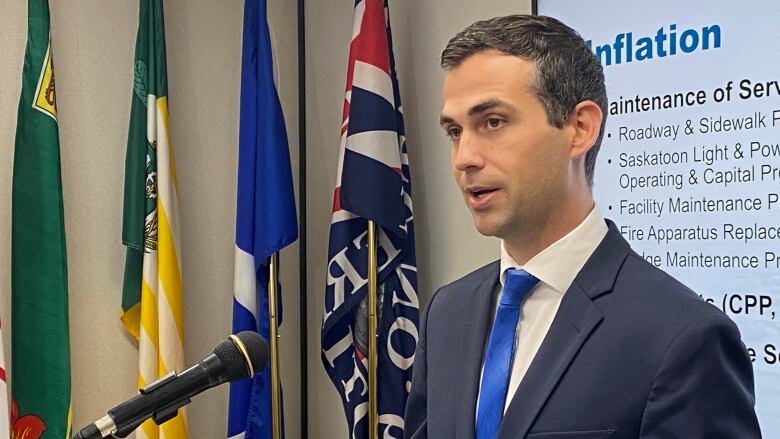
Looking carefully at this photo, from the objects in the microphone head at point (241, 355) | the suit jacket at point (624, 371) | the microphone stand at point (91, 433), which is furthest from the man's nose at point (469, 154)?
the microphone stand at point (91, 433)

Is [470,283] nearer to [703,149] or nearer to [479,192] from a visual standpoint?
[479,192]

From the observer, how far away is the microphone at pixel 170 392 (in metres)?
1.18

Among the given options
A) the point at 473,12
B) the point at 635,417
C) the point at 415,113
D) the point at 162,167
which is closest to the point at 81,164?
the point at 162,167

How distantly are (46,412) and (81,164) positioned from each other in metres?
0.78

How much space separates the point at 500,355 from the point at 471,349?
62mm

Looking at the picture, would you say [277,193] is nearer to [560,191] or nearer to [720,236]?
[720,236]

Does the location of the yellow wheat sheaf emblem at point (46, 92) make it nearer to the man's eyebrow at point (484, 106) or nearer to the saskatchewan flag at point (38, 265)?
the saskatchewan flag at point (38, 265)

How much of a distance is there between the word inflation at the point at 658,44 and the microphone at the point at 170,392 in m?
1.55

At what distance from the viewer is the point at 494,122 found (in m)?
1.35

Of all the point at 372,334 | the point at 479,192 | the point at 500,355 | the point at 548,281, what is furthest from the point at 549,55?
the point at 372,334

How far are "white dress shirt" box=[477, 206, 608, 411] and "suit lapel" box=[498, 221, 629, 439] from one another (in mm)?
25

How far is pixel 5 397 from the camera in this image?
255 centimetres

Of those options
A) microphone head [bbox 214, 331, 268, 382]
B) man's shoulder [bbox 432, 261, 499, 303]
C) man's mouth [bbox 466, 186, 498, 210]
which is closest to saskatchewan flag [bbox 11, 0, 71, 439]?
man's shoulder [bbox 432, 261, 499, 303]

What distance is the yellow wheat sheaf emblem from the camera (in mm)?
2758
